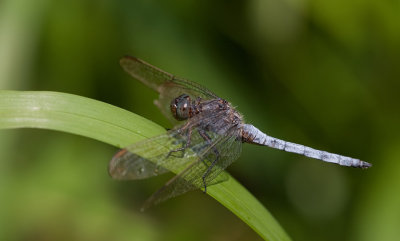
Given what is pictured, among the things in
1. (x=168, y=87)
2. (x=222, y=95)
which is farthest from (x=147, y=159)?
(x=222, y=95)

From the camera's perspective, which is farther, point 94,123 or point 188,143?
point 188,143

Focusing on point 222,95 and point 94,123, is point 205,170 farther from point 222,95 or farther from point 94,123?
point 222,95

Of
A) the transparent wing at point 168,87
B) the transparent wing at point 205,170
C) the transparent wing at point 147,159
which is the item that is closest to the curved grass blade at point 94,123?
the transparent wing at point 147,159

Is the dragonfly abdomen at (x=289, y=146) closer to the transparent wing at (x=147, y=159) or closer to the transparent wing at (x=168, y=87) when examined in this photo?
the transparent wing at (x=168, y=87)

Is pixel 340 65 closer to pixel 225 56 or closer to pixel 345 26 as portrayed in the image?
A: pixel 345 26

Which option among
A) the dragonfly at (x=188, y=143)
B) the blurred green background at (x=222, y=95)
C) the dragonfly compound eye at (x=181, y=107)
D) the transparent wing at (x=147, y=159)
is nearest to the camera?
the transparent wing at (x=147, y=159)

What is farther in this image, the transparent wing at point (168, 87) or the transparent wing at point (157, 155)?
the transparent wing at point (168, 87)

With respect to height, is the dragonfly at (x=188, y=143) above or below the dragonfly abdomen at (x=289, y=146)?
below

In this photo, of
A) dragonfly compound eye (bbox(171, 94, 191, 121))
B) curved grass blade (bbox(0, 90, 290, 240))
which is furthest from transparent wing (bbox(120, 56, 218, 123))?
curved grass blade (bbox(0, 90, 290, 240))
